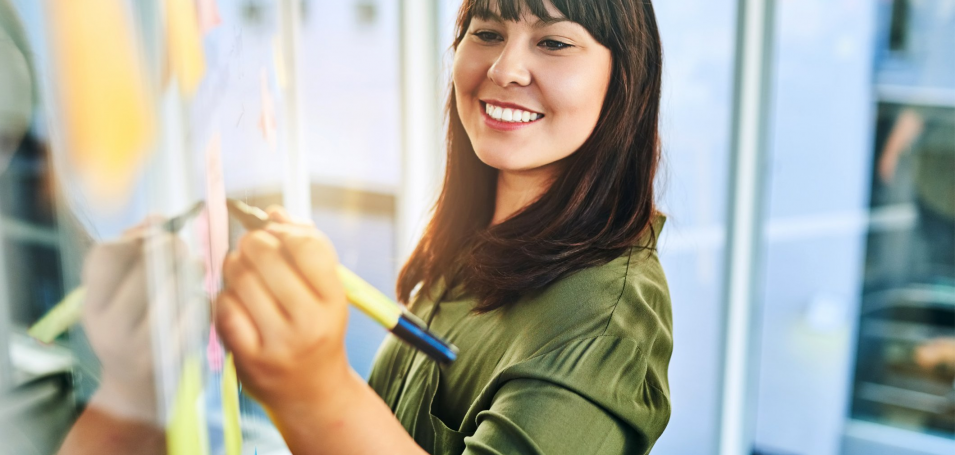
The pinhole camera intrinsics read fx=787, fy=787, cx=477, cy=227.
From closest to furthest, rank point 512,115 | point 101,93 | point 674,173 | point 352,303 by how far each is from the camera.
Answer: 1. point 101,93
2. point 352,303
3. point 512,115
4. point 674,173

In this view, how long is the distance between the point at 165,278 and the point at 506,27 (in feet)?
0.85

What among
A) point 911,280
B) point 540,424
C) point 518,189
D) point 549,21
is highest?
point 549,21

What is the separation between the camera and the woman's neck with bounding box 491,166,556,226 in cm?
51

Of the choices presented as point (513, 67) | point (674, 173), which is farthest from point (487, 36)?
point (674, 173)

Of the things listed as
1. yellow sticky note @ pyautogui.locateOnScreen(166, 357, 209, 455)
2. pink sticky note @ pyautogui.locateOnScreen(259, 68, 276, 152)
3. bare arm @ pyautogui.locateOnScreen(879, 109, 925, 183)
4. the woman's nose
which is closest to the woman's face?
the woman's nose

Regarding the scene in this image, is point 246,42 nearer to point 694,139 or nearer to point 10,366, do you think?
point 10,366

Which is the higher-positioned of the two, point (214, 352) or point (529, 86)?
point (529, 86)

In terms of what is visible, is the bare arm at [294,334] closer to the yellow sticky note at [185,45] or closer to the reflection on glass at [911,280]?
the yellow sticky note at [185,45]

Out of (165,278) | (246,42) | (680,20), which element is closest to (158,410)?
A: (165,278)

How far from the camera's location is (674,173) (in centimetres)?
79

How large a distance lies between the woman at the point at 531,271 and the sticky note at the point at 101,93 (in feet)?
0.24

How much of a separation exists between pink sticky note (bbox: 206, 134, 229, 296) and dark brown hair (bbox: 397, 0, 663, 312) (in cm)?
20

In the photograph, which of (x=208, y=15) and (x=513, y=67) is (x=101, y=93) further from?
(x=513, y=67)

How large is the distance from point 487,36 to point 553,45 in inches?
1.8
